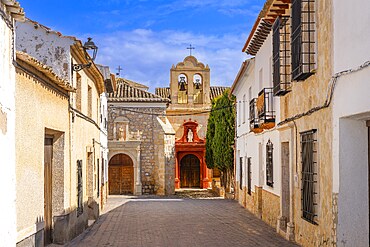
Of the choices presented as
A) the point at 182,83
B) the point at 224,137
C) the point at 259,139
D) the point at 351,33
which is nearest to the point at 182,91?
the point at 182,83

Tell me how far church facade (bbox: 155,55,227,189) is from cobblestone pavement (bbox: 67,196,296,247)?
→ 1846 cm

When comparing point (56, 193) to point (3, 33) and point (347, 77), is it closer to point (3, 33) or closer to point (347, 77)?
point (3, 33)

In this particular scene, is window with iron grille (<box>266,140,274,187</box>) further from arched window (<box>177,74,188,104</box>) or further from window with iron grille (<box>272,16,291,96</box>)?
arched window (<box>177,74,188,104</box>)

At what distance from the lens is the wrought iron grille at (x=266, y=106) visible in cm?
1593

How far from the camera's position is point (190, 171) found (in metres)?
44.6

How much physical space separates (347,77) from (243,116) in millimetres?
16591

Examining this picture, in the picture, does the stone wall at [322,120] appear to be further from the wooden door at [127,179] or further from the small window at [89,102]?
the wooden door at [127,179]

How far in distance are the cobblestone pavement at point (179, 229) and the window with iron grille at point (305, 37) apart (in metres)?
4.26

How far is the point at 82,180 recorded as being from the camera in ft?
52.7

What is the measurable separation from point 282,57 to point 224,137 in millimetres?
20020

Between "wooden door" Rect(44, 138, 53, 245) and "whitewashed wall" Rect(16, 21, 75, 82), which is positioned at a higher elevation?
"whitewashed wall" Rect(16, 21, 75, 82)

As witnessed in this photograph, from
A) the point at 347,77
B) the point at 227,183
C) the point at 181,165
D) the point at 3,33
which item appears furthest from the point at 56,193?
the point at 181,165

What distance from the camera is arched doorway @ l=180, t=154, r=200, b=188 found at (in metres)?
44.6

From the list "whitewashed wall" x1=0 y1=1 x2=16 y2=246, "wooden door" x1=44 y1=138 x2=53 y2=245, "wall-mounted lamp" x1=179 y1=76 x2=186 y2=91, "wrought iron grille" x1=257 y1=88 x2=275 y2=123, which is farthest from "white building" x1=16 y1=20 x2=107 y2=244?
"wall-mounted lamp" x1=179 y1=76 x2=186 y2=91
